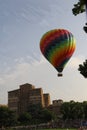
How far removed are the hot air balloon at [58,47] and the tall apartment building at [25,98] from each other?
116 meters

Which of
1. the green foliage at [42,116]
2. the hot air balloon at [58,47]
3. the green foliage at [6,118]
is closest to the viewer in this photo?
the hot air balloon at [58,47]

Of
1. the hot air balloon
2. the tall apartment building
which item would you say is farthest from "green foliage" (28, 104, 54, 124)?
the hot air balloon

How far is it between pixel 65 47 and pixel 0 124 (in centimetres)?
6753

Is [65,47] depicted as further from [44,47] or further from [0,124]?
[0,124]

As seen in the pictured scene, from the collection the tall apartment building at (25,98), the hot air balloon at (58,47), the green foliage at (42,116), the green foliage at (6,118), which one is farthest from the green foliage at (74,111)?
the hot air balloon at (58,47)

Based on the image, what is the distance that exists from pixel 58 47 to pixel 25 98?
408 feet

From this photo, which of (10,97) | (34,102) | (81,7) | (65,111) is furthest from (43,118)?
(81,7)

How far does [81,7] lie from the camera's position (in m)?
13.7

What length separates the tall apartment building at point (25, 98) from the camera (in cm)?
16975

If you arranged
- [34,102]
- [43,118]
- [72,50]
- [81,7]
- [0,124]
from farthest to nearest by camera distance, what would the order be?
1. [34,102]
2. [43,118]
3. [0,124]
4. [72,50]
5. [81,7]

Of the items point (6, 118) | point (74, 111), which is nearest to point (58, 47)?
point (74, 111)

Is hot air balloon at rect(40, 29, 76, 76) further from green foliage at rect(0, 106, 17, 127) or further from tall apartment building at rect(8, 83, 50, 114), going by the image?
tall apartment building at rect(8, 83, 50, 114)

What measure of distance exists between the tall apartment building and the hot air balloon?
11625 centimetres

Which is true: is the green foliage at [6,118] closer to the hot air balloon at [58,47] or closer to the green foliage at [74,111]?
the green foliage at [74,111]
